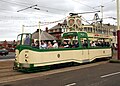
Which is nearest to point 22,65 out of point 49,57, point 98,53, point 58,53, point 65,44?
point 49,57

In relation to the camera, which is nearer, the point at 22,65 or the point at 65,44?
the point at 22,65

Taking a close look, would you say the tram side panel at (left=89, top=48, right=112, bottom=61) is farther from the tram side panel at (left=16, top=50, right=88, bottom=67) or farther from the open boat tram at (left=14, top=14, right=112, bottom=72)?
the tram side panel at (left=16, top=50, right=88, bottom=67)

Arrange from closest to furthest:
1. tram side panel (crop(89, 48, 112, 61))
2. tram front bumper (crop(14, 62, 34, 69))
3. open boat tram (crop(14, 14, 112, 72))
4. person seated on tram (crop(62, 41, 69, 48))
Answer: tram front bumper (crop(14, 62, 34, 69))
open boat tram (crop(14, 14, 112, 72))
person seated on tram (crop(62, 41, 69, 48))
tram side panel (crop(89, 48, 112, 61))

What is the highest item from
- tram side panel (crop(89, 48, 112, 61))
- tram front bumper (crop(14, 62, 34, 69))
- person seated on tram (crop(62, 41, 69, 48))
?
person seated on tram (crop(62, 41, 69, 48))

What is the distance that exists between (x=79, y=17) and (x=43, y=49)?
91.3ft

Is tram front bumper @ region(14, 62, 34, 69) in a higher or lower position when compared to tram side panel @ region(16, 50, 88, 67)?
lower

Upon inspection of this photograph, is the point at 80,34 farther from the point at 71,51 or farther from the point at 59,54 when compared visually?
the point at 59,54

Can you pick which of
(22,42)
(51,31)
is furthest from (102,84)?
(51,31)

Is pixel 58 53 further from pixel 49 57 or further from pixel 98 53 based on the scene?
pixel 98 53

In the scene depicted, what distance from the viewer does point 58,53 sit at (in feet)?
52.4

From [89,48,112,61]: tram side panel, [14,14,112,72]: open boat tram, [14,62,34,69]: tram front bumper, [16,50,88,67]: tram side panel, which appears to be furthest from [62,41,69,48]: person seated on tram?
[14,62,34,69]: tram front bumper

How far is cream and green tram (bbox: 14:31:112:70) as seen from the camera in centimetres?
1428

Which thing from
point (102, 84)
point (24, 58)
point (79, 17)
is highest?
point (79, 17)

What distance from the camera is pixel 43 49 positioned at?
14.8m
